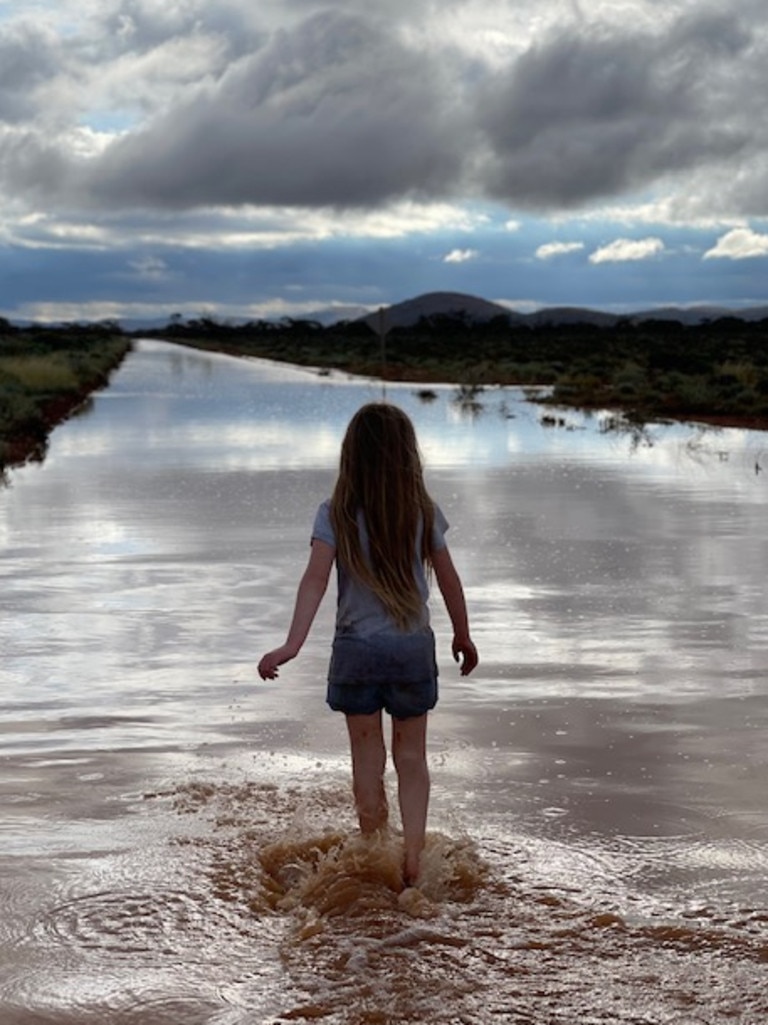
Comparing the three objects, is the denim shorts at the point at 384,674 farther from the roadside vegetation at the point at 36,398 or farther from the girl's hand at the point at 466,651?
the roadside vegetation at the point at 36,398

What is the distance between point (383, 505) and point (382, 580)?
0.75ft

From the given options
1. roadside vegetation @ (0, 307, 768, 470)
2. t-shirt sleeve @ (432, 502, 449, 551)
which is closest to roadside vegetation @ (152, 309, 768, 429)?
roadside vegetation @ (0, 307, 768, 470)

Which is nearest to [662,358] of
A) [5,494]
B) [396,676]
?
[5,494]

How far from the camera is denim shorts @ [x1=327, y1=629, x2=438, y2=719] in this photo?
5.36 meters

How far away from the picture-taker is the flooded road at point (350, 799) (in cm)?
477

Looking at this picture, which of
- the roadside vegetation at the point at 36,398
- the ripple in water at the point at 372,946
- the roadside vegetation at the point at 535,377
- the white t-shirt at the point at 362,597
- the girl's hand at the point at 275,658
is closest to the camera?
the ripple in water at the point at 372,946

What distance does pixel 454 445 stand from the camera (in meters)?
25.5

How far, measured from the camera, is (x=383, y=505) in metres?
5.34

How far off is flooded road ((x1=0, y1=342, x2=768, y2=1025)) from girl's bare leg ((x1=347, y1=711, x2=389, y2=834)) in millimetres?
107

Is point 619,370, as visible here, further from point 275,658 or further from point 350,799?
point 275,658

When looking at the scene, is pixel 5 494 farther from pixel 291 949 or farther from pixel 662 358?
pixel 662 358

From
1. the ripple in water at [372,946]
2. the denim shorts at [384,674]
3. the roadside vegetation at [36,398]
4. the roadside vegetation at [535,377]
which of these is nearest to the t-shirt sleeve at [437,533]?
the denim shorts at [384,674]

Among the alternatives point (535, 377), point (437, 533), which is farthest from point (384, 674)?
point (535, 377)

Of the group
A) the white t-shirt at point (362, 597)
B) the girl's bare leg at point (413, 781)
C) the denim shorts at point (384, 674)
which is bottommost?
the girl's bare leg at point (413, 781)
